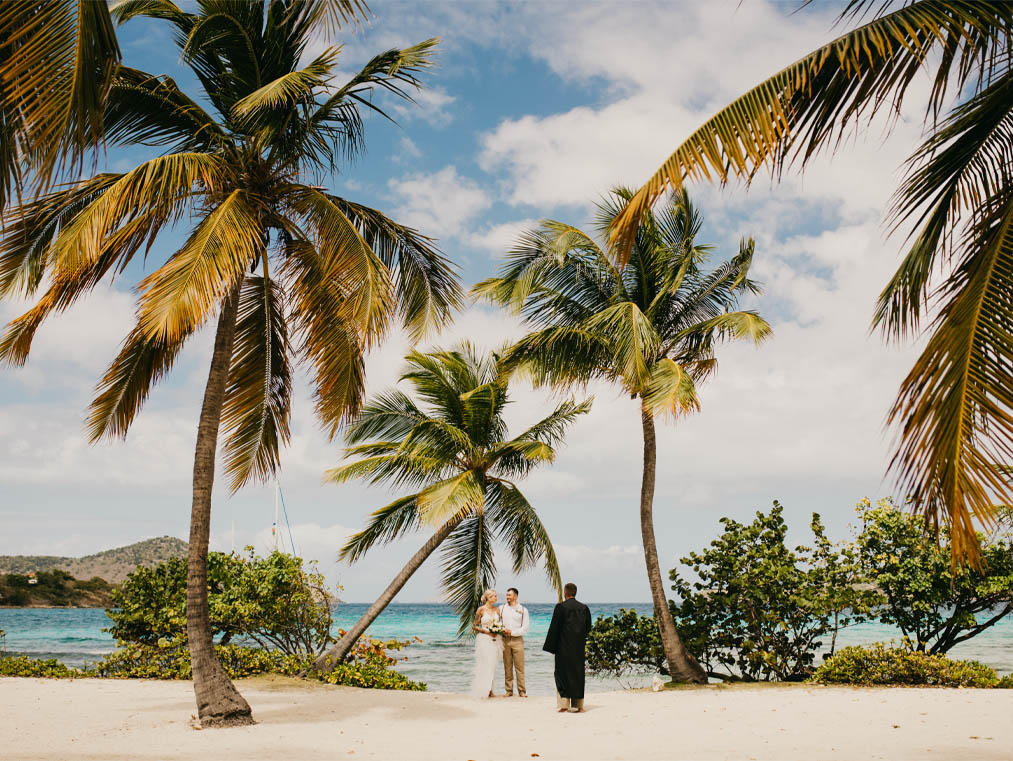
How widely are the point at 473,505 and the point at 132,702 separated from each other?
19.4ft

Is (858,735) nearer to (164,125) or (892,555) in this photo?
(892,555)

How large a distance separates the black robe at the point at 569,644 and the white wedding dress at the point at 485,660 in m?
1.46

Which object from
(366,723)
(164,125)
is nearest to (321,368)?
(164,125)

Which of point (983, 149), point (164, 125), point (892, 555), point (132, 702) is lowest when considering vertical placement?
point (132, 702)

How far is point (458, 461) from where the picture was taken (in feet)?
50.9

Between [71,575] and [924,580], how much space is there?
231 ft

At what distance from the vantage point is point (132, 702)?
11297 mm

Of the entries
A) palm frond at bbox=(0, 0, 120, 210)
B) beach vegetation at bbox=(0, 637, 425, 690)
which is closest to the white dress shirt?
beach vegetation at bbox=(0, 637, 425, 690)

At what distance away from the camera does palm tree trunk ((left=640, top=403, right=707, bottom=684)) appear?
14.2 meters

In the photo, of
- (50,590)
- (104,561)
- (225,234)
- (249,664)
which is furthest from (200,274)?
(104,561)

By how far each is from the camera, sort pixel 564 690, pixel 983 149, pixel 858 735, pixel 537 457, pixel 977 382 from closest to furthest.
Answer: pixel 977 382 < pixel 983 149 < pixel 858 735 < pixel 564 690 < pixel 537 457

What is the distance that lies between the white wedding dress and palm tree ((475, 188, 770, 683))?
3184mm

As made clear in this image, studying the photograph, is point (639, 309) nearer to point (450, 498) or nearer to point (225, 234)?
point (450, 498)

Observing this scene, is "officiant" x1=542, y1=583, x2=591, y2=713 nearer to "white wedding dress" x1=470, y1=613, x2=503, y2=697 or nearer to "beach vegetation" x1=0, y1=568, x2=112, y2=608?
"white wedding dress" x1=470, y1=613, x2=503, y2=697
